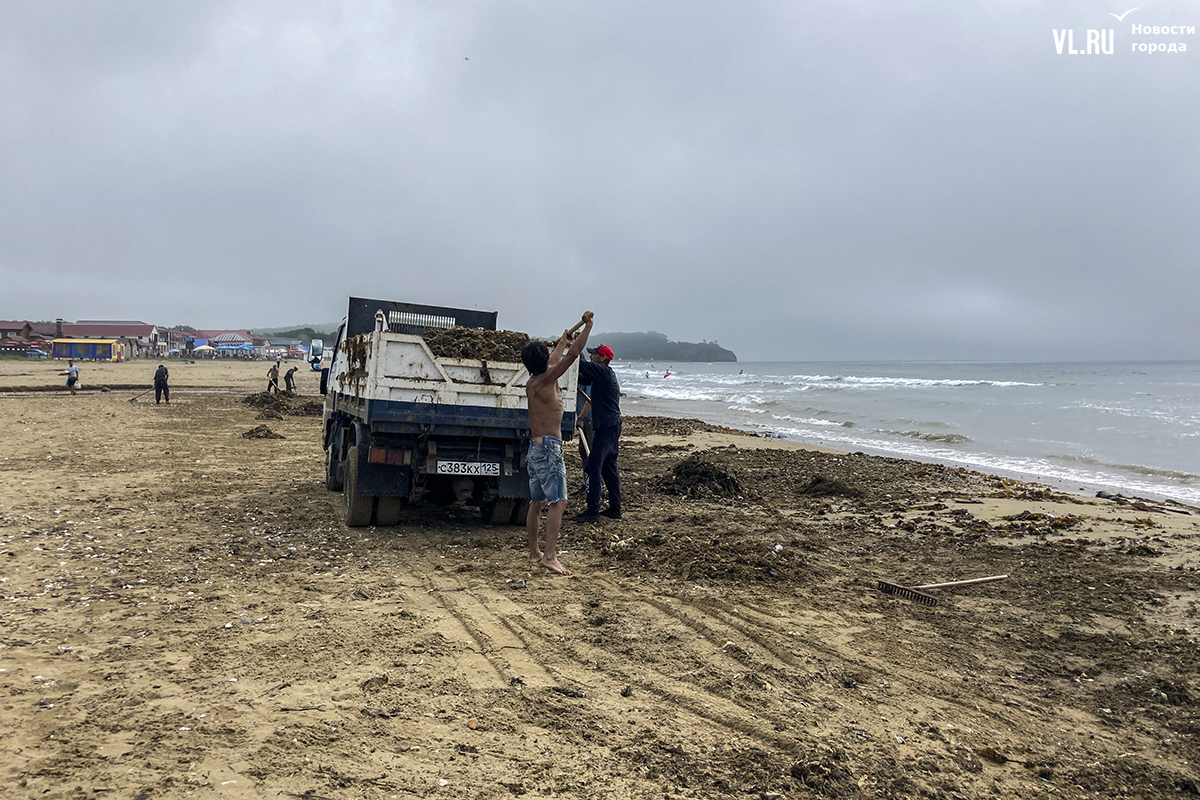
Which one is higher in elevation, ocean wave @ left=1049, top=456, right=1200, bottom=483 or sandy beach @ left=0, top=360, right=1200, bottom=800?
sandy beach @ left=0, top=360, right=1200, bottom=800

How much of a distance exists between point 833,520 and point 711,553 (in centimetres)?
295

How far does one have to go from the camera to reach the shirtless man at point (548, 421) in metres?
5.71

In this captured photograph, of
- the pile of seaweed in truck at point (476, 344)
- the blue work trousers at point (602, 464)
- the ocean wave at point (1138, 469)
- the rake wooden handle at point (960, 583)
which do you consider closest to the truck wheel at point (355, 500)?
the pile of seaweed in truck at point (476, 344)

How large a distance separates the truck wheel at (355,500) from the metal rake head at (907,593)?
484cm

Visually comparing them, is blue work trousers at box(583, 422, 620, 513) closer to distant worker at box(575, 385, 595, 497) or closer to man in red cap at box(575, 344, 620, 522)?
man in red cap at box(575, 344, 620, 522)

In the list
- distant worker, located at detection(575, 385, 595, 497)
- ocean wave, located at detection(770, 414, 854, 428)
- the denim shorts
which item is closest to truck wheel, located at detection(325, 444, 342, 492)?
distant worker, located at detection(575, 385, 595, 497)

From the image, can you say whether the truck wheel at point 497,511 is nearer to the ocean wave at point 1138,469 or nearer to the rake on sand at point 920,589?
the rake on sand at point 920,589

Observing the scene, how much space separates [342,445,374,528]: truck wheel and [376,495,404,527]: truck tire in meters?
0.08

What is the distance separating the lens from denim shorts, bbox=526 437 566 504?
5.72m

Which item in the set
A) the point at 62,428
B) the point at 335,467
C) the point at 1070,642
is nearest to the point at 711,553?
the point at 1070,642

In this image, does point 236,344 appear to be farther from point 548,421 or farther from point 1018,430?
point 548,421

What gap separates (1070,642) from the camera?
4605 mm

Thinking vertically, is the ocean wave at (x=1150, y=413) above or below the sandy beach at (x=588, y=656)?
above

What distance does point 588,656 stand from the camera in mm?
4160
